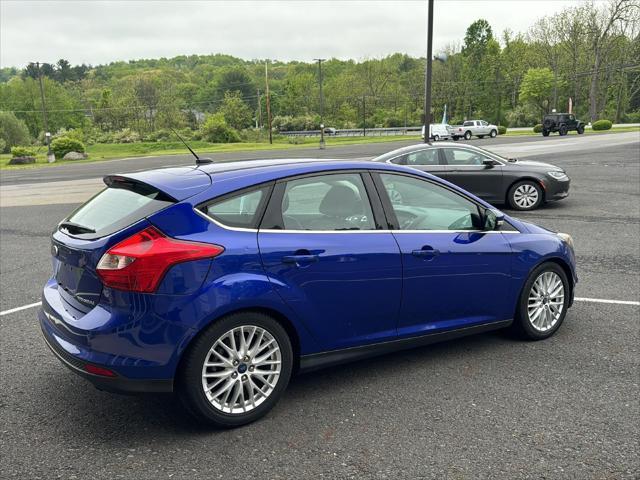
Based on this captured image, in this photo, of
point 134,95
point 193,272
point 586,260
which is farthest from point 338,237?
point 134,95

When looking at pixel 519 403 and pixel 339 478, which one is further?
pixel 519 403

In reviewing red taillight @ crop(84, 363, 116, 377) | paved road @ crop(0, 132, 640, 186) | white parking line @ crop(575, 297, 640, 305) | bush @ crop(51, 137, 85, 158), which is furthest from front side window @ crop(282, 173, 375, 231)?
bush @ crop(51, 137, 85, 158)

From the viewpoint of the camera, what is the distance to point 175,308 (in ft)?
10.4

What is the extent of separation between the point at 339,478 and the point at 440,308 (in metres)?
1.67

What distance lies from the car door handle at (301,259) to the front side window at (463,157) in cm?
929

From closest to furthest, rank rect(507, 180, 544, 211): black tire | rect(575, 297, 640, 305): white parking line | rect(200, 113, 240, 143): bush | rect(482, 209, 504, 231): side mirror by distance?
rect(482, 209, 504, 231): side mirror
rect(575, 297, 640, 305): white parking line
rect(507, 180, 544, 211): black tire
rect(200, 113, 240, 143): bush

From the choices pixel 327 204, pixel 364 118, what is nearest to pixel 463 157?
pixel 327 204

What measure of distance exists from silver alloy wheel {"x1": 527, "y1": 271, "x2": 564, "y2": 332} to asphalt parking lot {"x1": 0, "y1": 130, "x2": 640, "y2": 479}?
176 mm

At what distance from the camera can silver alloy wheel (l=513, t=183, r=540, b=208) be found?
12.4 metres

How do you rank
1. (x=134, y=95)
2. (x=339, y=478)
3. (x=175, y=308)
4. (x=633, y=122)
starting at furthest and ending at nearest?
(x=134, y=95)
(x=633, y=122)
(x=175, y=308)
(x=339, y=478)

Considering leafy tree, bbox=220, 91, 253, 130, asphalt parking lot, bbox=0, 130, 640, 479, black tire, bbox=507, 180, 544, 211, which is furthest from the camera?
leafy tree, bbox=220, 91, 253, 130

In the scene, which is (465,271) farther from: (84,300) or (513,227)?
(84,300)

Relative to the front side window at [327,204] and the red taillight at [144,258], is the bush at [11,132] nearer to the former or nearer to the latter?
the front side window at [327,204]

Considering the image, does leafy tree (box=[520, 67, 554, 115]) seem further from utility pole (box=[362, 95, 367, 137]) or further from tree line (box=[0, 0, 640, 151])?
utility pole (box=[362, 95, 367, 137])
